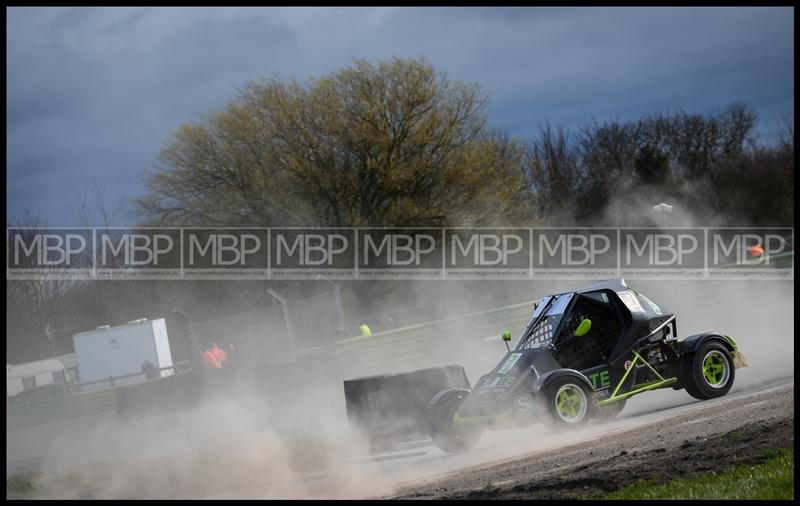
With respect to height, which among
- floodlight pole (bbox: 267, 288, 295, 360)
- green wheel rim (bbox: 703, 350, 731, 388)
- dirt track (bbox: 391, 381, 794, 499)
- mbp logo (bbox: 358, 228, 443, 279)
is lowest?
dirt track (bbox: 391, 381, 794, 499)

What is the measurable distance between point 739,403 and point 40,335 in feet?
120

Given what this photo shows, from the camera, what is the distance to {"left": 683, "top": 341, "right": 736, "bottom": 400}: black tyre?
40.9ft

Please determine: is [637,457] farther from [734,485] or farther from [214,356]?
[214,356]

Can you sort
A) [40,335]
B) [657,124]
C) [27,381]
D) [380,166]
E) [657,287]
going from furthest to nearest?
[657,124], [380,166], [40,335], [27,381], [657,287]

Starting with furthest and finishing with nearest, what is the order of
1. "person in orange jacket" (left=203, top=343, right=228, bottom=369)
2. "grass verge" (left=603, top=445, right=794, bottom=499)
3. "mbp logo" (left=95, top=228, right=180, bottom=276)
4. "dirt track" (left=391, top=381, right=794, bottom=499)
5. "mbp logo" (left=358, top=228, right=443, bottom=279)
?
"mbp logo" (left=358, top=228, right=443, bottom=279) < "mbp logo" (left=95, top=228, right=180, bottom=276) < "person in orange jacket" (left=203, top=343, right=228, bottom=369) < "dirt track" (left=391, top=381, right=794, bottom=499) < "grass verge" (left=603, top=445, right=794, bottom=499)

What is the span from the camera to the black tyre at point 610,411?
11865 millimetres

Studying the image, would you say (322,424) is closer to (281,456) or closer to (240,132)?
(281,456)

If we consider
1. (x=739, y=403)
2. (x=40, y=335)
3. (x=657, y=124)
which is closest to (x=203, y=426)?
(x=739, y=403)

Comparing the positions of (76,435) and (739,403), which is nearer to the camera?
(739,403)

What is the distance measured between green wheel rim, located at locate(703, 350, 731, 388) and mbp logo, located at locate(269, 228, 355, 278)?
2894 cm

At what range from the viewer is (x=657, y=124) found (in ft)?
289

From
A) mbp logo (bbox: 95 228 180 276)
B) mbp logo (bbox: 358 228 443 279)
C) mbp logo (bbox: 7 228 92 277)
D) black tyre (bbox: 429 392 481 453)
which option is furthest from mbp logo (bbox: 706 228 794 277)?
mbp logo (bbox: 7 228 92 277)

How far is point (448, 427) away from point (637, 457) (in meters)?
3.07

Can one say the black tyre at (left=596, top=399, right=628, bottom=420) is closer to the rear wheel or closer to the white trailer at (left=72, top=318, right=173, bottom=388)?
the rear wheel
